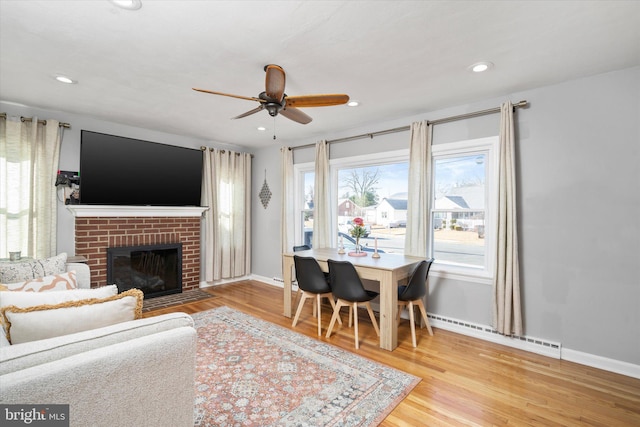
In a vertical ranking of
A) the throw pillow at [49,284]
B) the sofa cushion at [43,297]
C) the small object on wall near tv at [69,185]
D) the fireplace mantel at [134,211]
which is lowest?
the throw pillow at [49,284]

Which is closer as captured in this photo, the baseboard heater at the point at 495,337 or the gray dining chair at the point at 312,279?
the baseboard heater at the point at 495,337

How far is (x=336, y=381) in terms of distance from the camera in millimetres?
2400

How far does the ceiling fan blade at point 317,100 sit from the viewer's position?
7.61 feet

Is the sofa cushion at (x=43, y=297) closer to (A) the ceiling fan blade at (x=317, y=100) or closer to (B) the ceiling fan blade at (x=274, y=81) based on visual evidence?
(B) the ceiling fan blade at (x=274, y=81)

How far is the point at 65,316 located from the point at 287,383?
1596 mm

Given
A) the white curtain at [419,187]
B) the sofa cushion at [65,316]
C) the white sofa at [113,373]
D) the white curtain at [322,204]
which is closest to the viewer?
the white sofa at [113,373]

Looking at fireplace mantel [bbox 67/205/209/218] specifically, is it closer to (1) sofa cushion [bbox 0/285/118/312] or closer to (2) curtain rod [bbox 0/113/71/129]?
(2) curtain rod [bbox 0/113/71/129]

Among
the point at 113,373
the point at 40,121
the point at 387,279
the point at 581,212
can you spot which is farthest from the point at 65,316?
the point at 581,212

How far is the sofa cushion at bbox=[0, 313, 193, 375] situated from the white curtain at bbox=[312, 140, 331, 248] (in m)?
3.23

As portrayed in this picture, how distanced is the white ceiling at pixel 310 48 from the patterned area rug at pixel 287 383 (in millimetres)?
Result: 2560

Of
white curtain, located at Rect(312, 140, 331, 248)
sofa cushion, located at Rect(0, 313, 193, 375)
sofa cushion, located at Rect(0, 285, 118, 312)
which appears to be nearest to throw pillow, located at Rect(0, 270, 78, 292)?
sofa cushion, located at Rect(0, 285, 118, 312)

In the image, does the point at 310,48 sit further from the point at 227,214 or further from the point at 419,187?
the point at 227,214

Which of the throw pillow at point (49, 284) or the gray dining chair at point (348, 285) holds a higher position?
the throw pillow at point (49, 284)

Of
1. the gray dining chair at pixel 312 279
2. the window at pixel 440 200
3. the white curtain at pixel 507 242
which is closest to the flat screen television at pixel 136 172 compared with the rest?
the window at pixel 440 200
